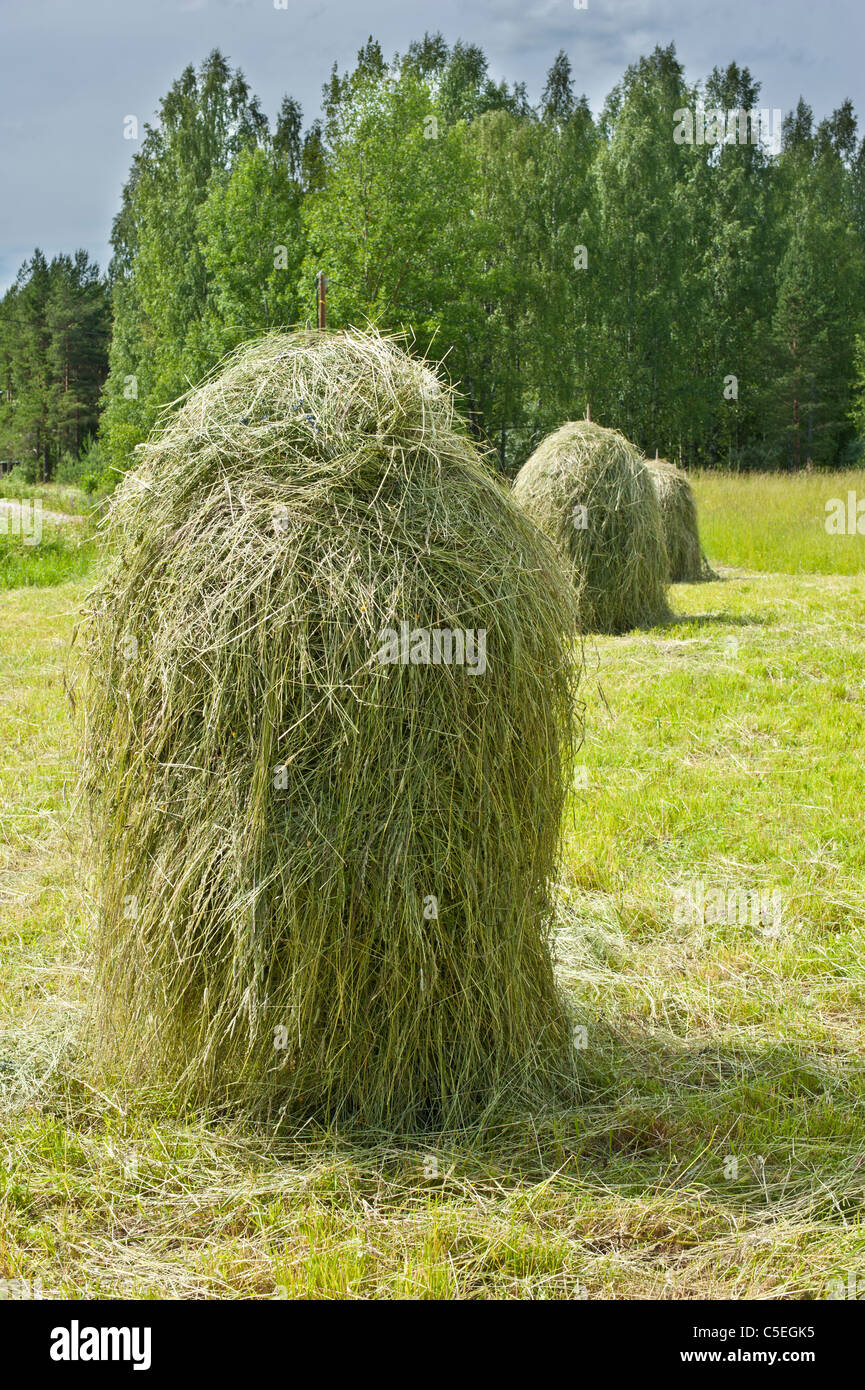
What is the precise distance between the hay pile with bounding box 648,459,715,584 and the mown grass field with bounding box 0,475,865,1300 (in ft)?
29.1

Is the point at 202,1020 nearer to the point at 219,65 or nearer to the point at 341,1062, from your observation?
the point at 341,1062

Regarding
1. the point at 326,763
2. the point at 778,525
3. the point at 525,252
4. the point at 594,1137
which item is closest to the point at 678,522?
the point at 778,525

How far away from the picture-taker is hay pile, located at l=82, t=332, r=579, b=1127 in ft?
9.27

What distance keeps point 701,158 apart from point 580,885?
38.6 meters

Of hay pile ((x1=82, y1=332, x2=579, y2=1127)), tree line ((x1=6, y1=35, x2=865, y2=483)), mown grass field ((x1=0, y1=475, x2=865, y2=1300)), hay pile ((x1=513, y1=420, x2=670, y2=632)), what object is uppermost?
tree line ((x1=6, y1=35, x2=865, y2=483))

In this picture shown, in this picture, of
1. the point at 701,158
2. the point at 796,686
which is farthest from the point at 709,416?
the point at 796,686

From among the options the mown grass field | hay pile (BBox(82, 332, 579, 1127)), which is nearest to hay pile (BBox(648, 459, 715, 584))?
the mown grass field

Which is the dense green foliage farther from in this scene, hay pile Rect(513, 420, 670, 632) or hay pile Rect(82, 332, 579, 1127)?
hay pile Rect(82, 332, 579, 1127)

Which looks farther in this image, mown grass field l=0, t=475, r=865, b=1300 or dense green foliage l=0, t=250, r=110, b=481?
dense green foliage l=0, t=250, r=110, b=481

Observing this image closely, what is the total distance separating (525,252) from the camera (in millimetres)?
34156

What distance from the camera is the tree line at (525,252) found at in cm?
2847

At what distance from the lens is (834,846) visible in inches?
206

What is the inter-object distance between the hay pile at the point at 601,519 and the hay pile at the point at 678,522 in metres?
2.85

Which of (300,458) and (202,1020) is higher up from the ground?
(300,458)
